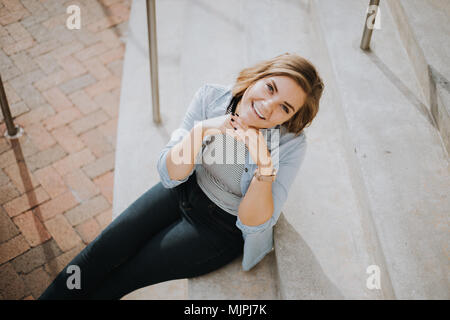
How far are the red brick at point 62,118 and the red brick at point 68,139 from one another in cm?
4

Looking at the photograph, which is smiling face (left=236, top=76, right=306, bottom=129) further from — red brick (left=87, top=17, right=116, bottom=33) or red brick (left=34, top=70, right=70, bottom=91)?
red brick (left=87, top=17, right=116, bottom=33)

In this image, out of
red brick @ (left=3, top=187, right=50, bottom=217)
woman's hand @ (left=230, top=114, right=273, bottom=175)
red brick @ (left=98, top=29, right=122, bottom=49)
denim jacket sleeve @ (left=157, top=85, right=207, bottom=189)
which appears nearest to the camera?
woman's hand @ (left=230, top=114, right=273, bottom=175)

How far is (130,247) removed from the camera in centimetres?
179

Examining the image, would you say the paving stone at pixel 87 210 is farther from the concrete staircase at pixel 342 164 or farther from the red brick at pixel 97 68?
the red brick at pixel 97 68

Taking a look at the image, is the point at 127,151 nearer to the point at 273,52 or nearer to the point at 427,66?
the point at 273,52

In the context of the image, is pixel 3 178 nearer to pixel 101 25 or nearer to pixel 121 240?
pixel 121 240

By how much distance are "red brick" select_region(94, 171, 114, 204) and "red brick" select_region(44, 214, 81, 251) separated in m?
0.25

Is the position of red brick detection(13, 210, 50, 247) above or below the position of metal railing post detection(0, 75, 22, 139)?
below

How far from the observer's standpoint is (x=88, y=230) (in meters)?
2.36

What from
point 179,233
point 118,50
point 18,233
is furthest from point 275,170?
point 118,50

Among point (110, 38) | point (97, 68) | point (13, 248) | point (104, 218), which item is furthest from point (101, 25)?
point (13, 248)

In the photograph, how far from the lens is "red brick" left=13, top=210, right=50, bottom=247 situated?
7.56 ft

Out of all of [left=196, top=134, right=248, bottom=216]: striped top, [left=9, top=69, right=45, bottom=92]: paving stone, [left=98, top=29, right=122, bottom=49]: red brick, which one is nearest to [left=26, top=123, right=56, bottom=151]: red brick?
[left=9, top=69, right=45, bottom=92]: paving stone

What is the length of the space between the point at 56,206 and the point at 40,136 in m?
0.50
